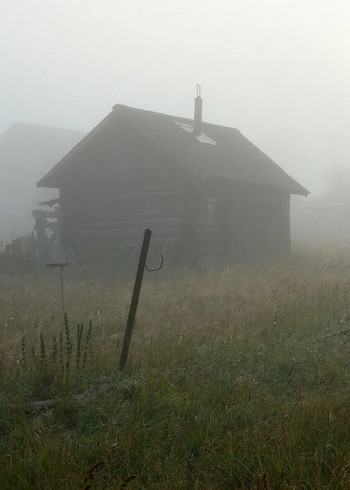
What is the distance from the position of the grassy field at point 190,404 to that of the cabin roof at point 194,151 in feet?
30.9

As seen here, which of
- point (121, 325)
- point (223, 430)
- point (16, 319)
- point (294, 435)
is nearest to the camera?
point (294, 435)

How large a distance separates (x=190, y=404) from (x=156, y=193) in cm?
1364

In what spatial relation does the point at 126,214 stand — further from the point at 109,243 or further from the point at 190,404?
the point at 190,404

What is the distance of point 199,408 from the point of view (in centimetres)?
404

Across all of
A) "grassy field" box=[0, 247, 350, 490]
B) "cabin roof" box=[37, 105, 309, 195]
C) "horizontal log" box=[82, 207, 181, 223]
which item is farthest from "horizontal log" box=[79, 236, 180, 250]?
"grassy field" box=[0, 247, 350, 490]

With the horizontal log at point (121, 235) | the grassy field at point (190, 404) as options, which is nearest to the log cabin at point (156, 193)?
the horizontal log at point (121, 235)

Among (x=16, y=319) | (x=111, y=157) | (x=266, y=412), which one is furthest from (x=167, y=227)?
(x=266, y=412)

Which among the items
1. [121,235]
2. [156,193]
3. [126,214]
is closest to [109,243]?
[121,235]

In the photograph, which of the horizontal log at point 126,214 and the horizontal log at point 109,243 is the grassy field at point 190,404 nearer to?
the horizontal log at point 126,214

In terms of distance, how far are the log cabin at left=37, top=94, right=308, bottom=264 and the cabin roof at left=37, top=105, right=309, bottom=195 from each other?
49 mm

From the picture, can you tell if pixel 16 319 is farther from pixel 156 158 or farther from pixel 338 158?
pixel 338 158

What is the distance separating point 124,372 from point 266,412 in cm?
158

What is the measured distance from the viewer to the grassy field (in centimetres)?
316

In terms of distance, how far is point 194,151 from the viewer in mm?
18203
